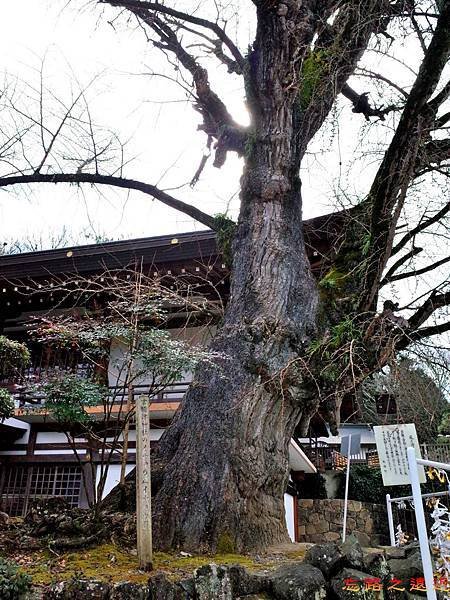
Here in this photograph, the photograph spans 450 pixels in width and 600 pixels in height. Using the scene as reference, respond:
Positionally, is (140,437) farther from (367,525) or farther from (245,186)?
(367,525)

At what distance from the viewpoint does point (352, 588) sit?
2.50 meters

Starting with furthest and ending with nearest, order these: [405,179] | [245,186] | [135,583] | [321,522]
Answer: [321,522], [245,186], [405,179], [135,583]

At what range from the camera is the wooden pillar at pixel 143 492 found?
273 centimetres

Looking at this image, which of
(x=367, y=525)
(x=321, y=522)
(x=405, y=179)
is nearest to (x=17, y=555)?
(x=405, y=179)

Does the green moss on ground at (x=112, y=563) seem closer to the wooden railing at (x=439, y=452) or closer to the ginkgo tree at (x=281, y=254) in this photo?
the ginkgo tree at (x=281, y=254)

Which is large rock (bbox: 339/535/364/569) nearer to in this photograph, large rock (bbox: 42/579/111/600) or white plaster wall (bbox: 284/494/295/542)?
large rock (bbox: 42/579/111/600)

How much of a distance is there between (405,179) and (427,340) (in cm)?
135

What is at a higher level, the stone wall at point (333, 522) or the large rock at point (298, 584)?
the large rock at point (298, 584)

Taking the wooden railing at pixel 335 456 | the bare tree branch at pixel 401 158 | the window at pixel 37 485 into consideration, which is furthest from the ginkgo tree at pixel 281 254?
the wooden railing at pixel 335 456

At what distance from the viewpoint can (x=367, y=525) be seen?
34.8ft

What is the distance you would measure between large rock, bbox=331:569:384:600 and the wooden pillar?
1002 millimetres

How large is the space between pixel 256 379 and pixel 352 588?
1.62 meters

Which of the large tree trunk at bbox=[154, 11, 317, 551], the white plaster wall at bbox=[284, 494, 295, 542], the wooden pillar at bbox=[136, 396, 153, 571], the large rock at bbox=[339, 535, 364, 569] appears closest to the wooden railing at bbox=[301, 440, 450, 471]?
the white plaster wall at bbox=[284, 494, 295, 542]

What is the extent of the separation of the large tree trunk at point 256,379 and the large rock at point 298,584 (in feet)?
2.17
